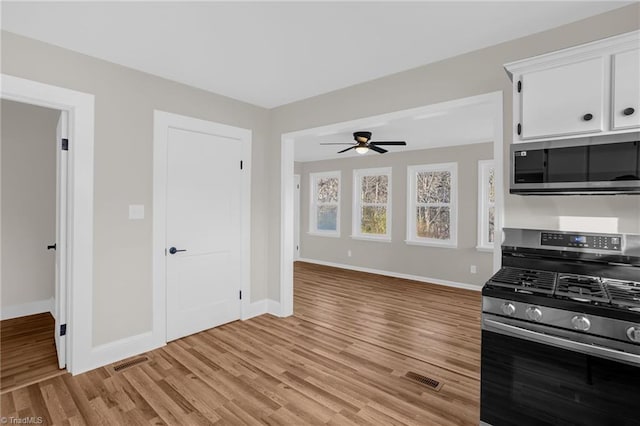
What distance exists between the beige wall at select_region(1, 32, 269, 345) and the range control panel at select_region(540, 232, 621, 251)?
10.6ft

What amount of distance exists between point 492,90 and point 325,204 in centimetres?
564

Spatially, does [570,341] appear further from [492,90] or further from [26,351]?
[26,351]

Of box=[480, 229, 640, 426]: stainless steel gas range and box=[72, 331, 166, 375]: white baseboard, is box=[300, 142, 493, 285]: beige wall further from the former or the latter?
box=[72, 331, 166, 375]: white baseboard

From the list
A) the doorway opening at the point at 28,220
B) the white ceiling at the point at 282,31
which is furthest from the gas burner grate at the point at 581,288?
the doorway opening at the point at 28,220

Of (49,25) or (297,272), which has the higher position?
(49,25)

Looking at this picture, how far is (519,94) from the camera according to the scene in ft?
6.88

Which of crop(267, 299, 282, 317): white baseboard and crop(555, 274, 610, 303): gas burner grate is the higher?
crop(555, 274, 610, 303): gas burner grate

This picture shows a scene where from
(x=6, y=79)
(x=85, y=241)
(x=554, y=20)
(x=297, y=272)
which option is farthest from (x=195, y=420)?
(x=297, y=272)

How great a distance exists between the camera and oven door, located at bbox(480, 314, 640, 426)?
149 centimetres

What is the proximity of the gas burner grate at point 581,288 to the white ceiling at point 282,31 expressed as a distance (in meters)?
1.66

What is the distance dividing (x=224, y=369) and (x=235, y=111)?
105 inches

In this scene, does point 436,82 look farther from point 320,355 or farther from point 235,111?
point 320,355

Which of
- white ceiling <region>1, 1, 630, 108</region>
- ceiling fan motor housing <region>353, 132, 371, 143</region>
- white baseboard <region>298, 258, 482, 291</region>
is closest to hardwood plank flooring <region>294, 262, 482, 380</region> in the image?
white baseboard <region>298, 258, 482, 291</region>

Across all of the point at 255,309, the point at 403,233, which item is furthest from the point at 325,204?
the point at 255,309
